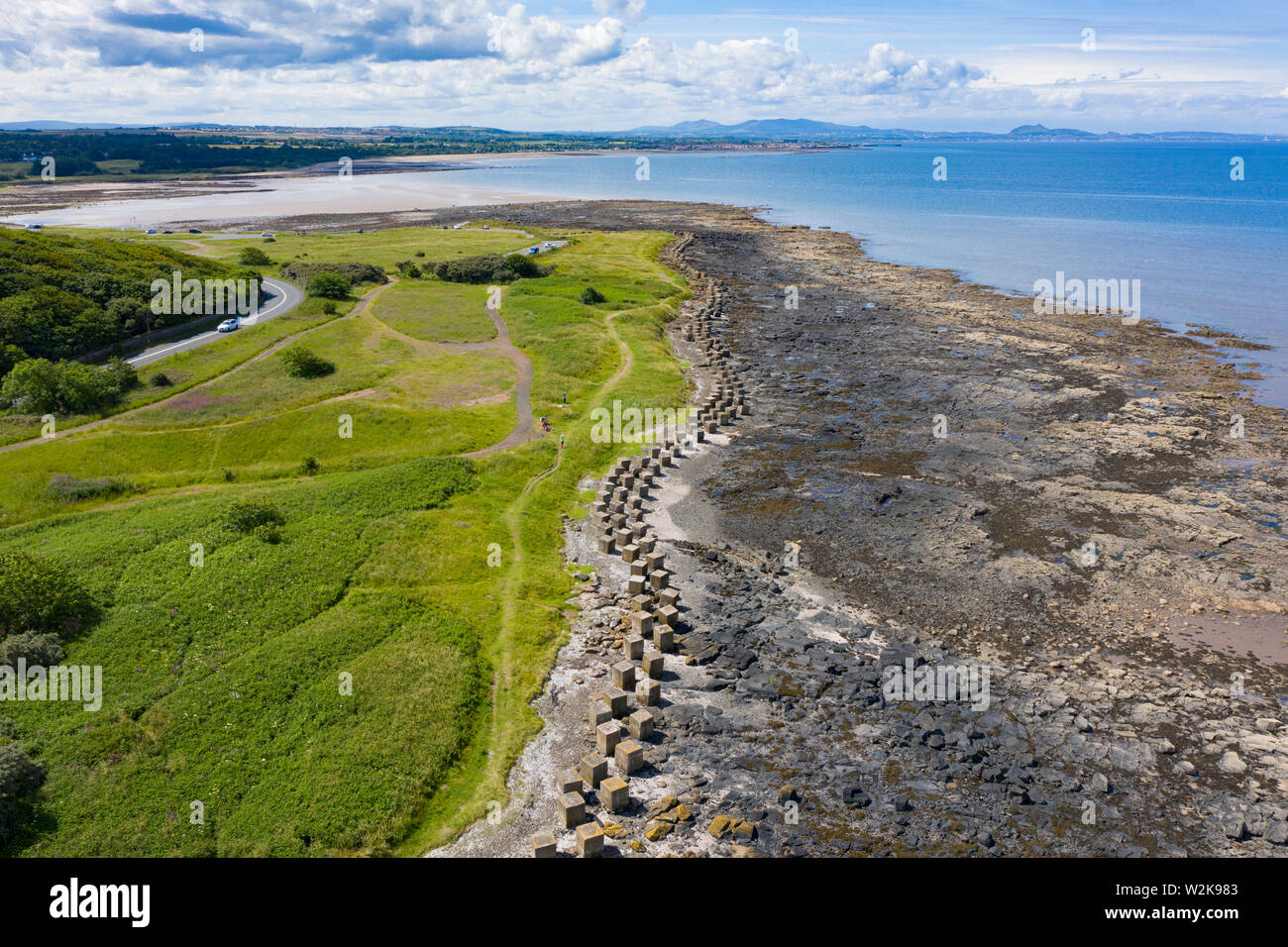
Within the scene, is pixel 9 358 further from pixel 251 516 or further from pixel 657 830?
pixel 657 830

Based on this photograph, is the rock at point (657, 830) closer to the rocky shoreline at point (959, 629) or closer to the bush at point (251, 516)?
the rocky shoreline at point (959, 629)

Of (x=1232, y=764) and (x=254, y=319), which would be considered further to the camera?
(x=254, y=319)

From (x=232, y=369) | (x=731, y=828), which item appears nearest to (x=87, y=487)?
(x=232, y=369)

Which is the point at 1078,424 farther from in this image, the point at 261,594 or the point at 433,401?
the point at 261,594

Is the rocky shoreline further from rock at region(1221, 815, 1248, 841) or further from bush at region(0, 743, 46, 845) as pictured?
bush at region(0, 743, 46, 845)

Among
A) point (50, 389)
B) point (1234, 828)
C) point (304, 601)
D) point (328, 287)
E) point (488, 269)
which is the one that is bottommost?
point (1234, 828)

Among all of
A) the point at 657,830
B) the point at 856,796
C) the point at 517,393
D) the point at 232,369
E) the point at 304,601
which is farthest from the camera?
the point at 517,393

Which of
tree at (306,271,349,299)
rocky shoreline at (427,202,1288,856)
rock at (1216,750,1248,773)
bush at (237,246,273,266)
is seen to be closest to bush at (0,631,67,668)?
rocky shoreline at (427,202,1288,856)

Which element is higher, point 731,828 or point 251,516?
point 251,516
